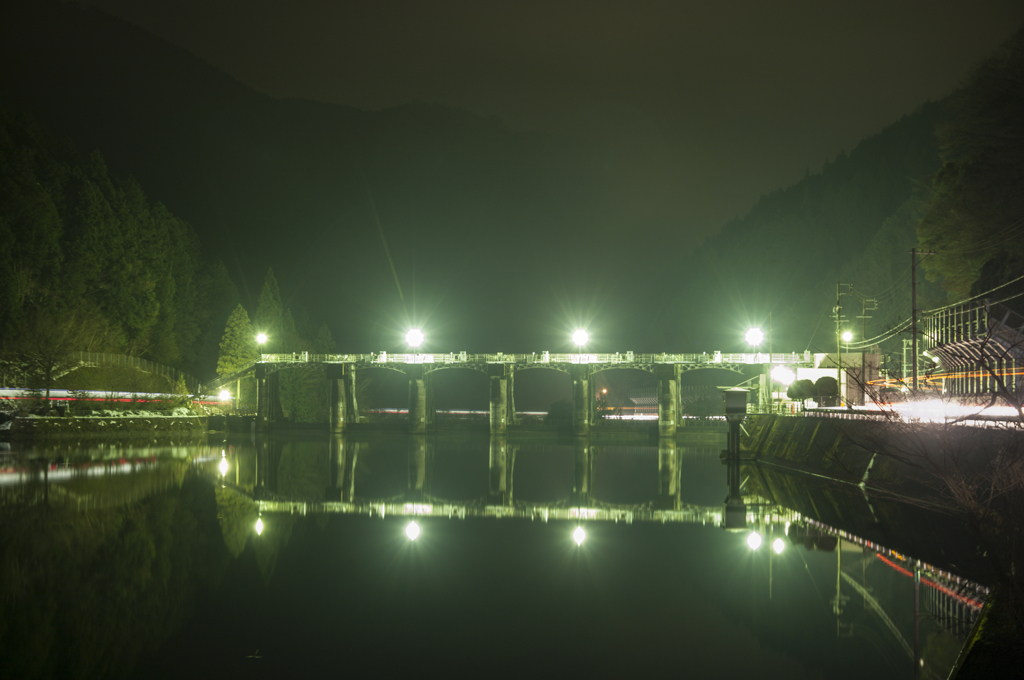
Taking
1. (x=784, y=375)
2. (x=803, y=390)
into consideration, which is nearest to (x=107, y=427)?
(x=803, y=390)

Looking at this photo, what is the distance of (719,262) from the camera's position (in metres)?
122

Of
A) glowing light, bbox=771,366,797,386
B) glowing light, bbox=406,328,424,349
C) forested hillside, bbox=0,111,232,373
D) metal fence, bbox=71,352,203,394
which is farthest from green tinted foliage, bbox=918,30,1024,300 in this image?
metal fence, bbox=71,352,203,394

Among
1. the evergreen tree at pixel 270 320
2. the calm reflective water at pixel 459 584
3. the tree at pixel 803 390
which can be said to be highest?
the evergreen tree at pixel 270 320

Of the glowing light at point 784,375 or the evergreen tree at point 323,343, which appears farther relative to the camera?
the evergreen tree at point 323,343

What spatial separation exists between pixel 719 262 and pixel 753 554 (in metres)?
109

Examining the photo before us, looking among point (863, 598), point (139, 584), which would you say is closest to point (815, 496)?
point (863, 598)

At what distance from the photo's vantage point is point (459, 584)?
14.3m

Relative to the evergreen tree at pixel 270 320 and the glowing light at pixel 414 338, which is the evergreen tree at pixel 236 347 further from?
the glowing light at pixel 414 338

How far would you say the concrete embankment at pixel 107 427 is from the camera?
4744cm

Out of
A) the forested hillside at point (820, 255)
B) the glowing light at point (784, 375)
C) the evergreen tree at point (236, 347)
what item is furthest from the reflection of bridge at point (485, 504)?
the forested hillside at point (820, 255)

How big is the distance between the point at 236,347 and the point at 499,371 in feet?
107

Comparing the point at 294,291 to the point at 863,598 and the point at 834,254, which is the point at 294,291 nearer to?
the point at 834,254

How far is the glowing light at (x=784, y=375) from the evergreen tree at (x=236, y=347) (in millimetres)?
58507

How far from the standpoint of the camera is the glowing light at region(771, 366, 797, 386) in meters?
65.8
